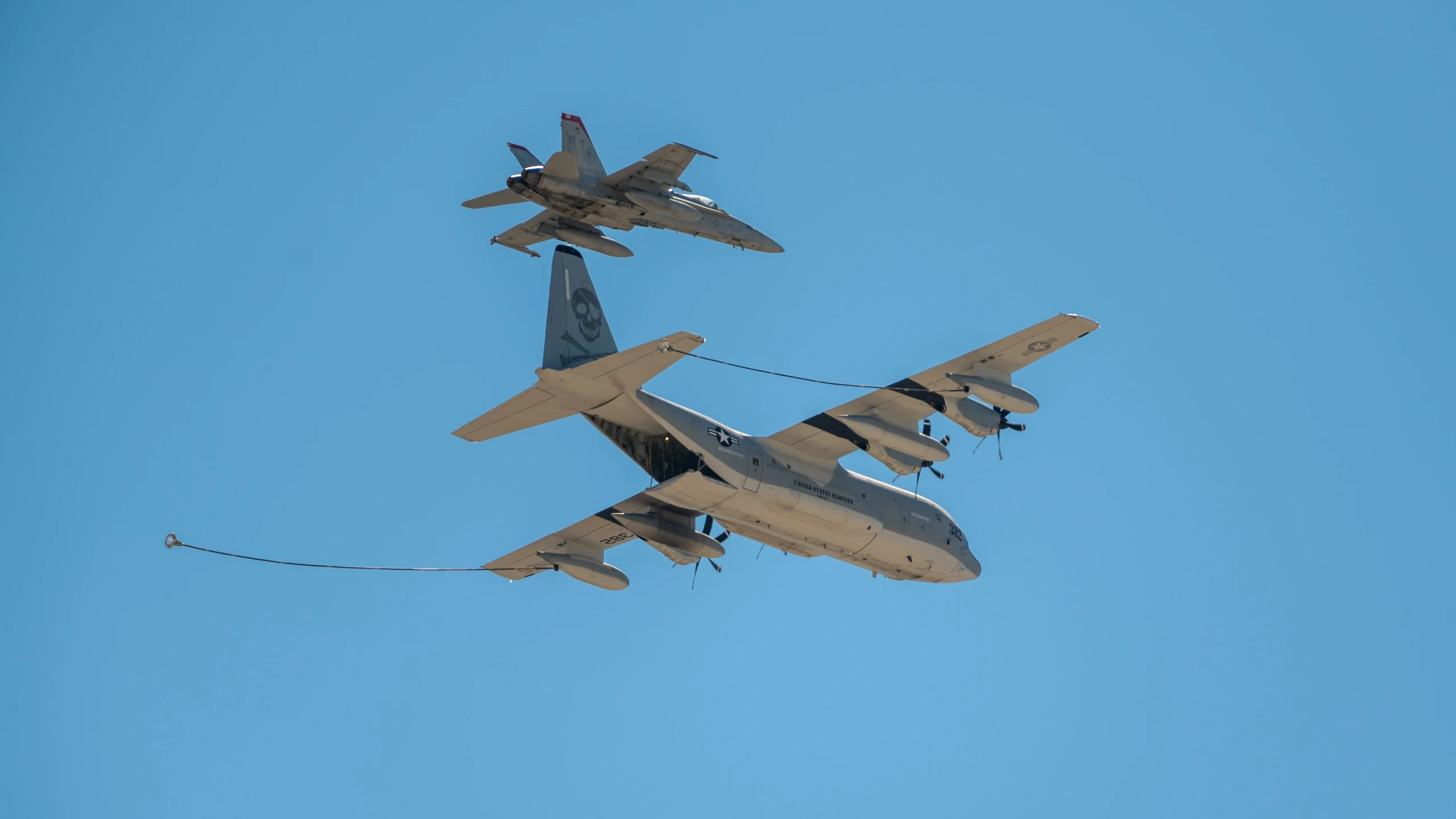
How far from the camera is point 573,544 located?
30.8m

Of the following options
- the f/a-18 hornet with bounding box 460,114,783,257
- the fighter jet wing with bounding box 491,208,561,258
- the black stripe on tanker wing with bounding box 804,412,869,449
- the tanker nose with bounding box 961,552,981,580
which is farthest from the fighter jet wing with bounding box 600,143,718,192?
the tanker nose with bounding box 961,552,981,580

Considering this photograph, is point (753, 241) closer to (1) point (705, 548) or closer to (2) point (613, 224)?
(2) point (613, 224)

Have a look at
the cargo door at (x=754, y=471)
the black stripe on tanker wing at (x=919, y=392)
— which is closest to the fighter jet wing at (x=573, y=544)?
the cargo door at (x=754, y=471)

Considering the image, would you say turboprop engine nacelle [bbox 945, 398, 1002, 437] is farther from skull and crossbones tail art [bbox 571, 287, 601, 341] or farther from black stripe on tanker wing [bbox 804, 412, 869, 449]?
skull and crossbones tail art [bbox 571, 287, 601, 341]

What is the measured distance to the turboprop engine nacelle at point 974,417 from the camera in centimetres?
2675

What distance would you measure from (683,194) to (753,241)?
2200mm

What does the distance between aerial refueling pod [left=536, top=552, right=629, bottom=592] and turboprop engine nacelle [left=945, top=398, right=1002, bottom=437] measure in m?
8.36

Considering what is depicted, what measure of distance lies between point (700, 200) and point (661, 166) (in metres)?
2.06

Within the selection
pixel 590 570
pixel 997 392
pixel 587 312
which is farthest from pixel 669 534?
pixel 997 392

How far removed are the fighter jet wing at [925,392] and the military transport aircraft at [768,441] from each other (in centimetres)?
3

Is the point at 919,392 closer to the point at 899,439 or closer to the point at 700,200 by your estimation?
the point at 899,439

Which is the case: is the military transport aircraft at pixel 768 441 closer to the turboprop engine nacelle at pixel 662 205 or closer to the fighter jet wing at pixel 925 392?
the fighter jet wing at pixel 925 392

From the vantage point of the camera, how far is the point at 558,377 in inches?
963

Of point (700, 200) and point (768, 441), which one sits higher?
point (700, 200)
